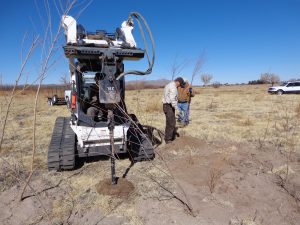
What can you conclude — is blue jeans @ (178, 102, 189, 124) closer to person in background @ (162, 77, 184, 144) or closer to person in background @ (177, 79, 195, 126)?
person in background @ (177, 79, 195, 126)

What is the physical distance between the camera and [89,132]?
14.7 ft

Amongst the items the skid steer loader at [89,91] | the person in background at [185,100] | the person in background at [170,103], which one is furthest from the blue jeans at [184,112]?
the skid steer loader at [89,91]

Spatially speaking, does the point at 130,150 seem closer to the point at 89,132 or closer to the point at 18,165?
the point at 89,132

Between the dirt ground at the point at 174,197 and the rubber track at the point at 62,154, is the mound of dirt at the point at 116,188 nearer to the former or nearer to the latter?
the dirt ground at the point at 174,197

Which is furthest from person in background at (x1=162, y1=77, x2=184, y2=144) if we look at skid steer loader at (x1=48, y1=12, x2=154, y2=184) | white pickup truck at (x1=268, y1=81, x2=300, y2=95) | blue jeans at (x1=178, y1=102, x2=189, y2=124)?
white pickup truck at (x1=268, y1=81, x2=300, y2=95)

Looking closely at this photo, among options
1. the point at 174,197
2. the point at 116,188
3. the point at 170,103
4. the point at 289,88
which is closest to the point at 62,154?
the point at 116,188

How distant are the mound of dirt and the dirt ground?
0.05ft

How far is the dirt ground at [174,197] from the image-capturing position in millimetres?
3186

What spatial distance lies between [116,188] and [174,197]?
35.8 inches

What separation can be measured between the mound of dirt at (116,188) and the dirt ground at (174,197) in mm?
15

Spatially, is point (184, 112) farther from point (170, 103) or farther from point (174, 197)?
point (174, 197)

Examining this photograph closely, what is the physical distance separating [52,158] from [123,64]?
85.7 inches

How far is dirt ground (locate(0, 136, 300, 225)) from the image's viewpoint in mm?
3186

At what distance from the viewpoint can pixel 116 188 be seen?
12.7 ft
